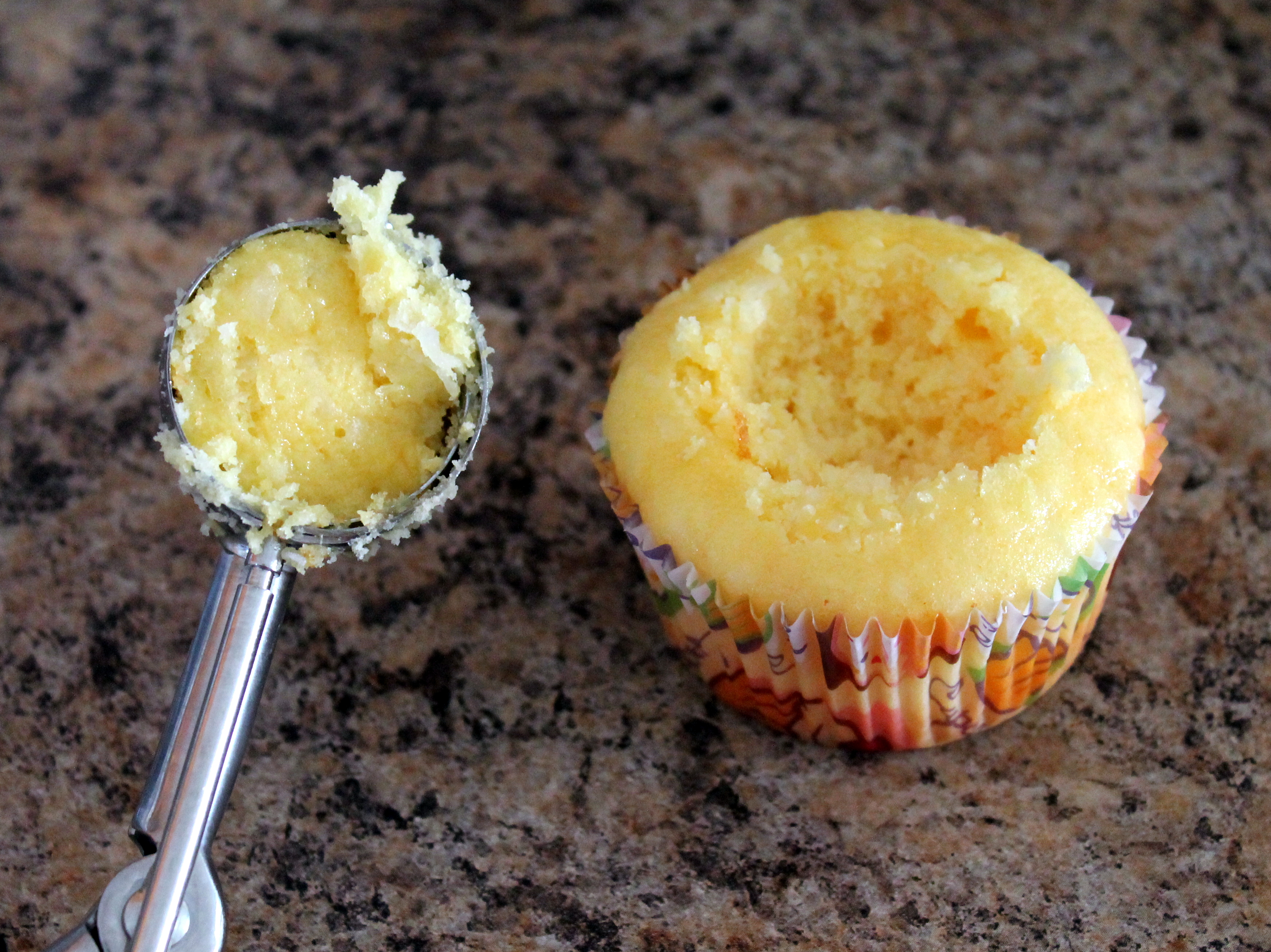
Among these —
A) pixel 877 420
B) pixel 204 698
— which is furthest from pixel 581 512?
pixel 204 698

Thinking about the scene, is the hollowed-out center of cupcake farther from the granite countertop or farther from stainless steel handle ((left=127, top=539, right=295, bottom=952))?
stainless steel handle ((left=127, top=539, right=295, bottom=952))

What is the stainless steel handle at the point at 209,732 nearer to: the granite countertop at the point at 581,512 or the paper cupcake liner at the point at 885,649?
the granite countertop at the point at 581,512

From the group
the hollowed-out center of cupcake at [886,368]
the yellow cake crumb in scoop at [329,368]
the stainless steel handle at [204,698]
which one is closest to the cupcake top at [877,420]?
the hollowed-out center of cupcake at [886,368]

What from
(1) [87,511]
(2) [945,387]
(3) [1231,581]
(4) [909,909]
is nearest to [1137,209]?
(3) [1231,581]

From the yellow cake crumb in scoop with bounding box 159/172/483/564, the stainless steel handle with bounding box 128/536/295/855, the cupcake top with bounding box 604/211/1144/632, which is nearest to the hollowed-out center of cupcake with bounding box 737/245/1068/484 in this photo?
the cupcake top with bounding box 604/211/1144/632

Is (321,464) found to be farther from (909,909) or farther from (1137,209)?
(1137,209)
